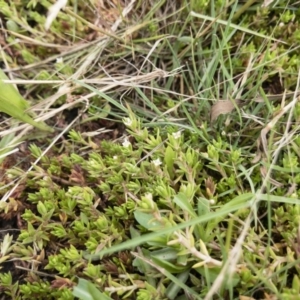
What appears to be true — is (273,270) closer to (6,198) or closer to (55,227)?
(55,227)

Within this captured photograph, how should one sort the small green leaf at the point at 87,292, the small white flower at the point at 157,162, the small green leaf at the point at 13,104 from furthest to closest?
the small green leaf at the point at 13,104 < the small white flower at the point at 157,162 < the small green leaf at the point at 87,292

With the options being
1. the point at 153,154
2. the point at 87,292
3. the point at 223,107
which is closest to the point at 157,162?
the point at 153,154

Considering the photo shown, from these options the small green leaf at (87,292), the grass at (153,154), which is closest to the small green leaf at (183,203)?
the grass at (153,154)

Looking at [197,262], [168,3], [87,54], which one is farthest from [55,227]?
[168,3]

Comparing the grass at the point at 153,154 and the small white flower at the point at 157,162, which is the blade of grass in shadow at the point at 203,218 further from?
the small white flower at the point at 157,162

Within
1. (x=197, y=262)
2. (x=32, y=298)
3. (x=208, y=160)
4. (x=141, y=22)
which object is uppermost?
(x=141, y=22)

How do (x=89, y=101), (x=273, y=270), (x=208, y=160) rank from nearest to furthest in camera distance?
(x=273, y=270)
(x=208, y=160)
(x=89, y=101)

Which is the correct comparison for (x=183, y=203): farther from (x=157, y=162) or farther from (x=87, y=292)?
(x=87, y=292)

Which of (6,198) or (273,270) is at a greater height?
(273,270)
